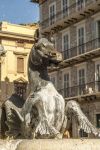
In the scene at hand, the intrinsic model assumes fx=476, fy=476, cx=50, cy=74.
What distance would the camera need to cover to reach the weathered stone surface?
4.70 meters

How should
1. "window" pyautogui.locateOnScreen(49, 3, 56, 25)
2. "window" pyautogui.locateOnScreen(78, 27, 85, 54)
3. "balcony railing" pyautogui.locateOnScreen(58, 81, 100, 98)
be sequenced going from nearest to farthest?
1. "balcony railing" pyautogui.locateOnScreen(58, 81, 100, 98)
2. "window" pyautogui.locateOnScreen(78, 27, 85, 54)
3. "window" pyautogui.locateOnScreen(49, 3, 56, 25)

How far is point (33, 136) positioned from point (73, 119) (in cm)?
71

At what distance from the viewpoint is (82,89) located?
103 ft

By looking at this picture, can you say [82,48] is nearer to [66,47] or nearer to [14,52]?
[66,47]

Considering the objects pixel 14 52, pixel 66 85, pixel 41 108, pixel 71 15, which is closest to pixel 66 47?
pixel 71 15

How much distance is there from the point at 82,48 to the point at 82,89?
2877 mm

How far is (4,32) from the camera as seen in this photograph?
146 feet

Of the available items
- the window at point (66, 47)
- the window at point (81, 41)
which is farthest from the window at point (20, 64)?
the window at point (81, 41)

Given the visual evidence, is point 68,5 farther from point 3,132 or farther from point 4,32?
point 3,132

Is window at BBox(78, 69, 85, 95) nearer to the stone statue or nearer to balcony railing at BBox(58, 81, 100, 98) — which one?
balcony railing at BBox(58, 81, 100, 98)

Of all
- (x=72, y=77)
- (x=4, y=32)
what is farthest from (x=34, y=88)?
(x=4, y=32)

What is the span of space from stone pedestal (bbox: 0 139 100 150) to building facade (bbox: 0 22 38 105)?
39.4 metres

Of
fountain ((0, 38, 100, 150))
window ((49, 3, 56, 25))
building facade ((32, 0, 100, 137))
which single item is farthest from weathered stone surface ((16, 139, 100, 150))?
window ((49, 3, 56, 25))

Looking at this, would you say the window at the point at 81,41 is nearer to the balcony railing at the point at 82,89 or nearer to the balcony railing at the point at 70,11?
the balcony railing at the point at 70,11
